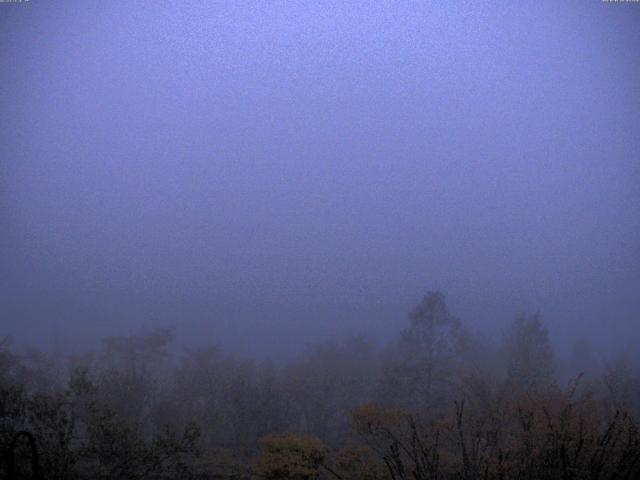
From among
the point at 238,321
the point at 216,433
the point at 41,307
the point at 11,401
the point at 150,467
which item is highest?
the point at 41,307

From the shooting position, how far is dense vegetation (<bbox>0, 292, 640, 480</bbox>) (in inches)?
554

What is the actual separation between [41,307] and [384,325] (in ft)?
329

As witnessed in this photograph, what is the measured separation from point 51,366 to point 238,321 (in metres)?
92.6

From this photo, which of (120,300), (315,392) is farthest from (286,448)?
(120,300)

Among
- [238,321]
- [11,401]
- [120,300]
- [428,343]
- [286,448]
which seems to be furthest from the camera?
[120,300]

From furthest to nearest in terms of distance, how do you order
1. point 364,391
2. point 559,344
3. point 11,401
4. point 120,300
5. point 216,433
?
point 120,300 → point 559,344 → point 364,391 → point 216,433 → point 11,401

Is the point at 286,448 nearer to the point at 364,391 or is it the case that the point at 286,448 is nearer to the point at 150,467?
the point at 150,467

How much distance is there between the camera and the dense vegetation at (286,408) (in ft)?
46.2

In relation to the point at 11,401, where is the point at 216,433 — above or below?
below

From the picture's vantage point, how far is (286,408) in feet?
103

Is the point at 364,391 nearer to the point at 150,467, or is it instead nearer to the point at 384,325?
the point at 150,467

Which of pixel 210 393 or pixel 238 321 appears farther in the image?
pixel 238 321

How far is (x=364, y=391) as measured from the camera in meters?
35.1

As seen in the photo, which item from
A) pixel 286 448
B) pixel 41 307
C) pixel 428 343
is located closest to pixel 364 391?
pixel 428 343
